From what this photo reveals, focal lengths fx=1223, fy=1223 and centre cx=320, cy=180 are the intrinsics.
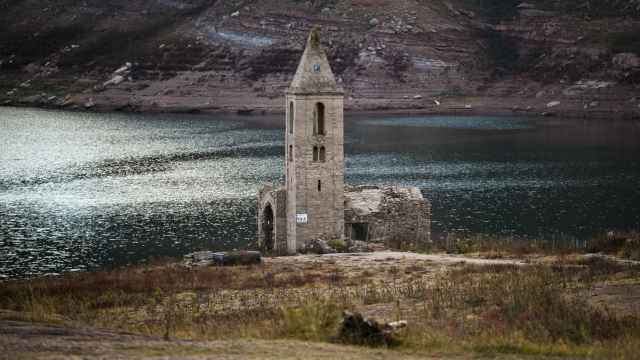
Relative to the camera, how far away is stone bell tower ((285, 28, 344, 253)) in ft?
145

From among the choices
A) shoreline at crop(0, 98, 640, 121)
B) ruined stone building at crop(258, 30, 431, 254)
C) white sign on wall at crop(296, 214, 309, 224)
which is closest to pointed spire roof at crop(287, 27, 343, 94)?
ruined stone building at crop(258, 30, 431, 254)

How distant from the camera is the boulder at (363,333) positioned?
22219 mm

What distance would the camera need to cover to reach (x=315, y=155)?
44688 millimetres

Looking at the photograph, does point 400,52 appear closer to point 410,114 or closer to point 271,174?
point 410,114

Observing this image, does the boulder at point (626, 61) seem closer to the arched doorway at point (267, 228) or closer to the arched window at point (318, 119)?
the arched doorway at point (267, 228)

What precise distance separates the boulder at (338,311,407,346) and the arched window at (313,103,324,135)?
2246 cm

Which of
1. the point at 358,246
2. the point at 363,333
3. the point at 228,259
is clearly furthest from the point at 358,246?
the point at 363,333

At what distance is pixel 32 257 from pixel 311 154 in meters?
14.0

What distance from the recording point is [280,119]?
15238 centimetres

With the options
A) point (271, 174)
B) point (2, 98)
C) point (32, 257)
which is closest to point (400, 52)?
point (2, 98)

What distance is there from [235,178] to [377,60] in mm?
95305

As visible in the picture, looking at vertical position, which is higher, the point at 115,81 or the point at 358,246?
the point at 115,81

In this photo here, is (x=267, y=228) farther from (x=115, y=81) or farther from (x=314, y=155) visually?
(x=115, y=81)

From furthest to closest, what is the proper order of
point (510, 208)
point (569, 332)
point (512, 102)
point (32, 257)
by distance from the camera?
point (512, 102) → point (510, 208) → point (32, 257) → point (569, 332)
